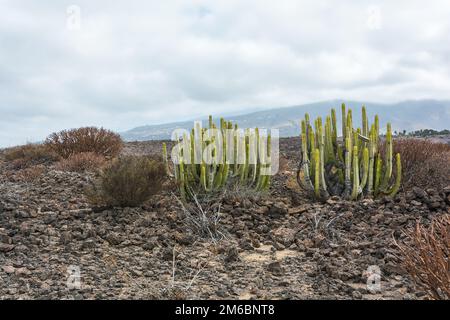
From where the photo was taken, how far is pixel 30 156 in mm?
14758

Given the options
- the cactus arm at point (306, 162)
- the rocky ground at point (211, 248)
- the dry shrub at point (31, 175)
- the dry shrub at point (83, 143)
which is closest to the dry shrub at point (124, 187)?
the rocky ground at point (211, 248)

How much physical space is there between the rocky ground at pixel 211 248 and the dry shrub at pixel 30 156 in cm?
578

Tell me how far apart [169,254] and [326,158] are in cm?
431

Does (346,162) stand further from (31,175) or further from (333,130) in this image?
(31,175)

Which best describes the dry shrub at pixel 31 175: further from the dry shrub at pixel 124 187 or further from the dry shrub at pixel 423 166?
the dry shrub at pixel 423 166

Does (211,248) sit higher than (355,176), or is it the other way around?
(355,176)

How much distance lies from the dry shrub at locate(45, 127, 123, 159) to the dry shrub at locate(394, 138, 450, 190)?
320 inches

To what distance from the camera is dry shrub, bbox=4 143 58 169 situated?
558 inches

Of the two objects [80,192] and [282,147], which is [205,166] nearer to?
[80,192]

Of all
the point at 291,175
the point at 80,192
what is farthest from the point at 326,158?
the point at 80,192

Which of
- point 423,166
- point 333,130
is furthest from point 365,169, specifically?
point 423,166

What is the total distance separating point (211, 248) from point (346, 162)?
3302 millimetres

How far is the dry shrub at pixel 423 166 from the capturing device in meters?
9.05
